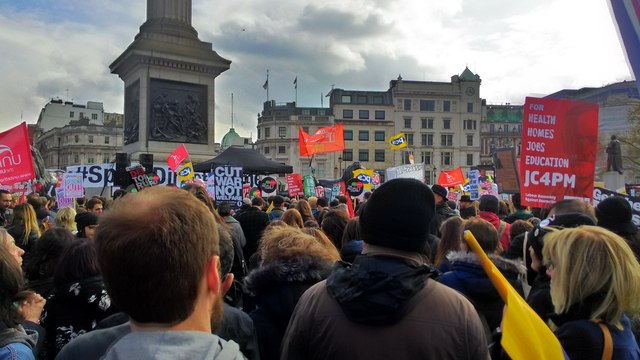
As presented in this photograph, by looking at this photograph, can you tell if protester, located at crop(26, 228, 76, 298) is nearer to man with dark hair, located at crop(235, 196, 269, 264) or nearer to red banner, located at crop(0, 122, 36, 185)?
man with dark hair, located at crop(235, 196, 269, 264)

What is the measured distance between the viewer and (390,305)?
6.64 ft

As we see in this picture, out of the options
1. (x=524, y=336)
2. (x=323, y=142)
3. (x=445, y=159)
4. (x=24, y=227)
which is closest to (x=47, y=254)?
(x=24, y=227)

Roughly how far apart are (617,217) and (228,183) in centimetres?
1068

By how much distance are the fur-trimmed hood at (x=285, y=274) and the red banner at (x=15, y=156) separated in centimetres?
855

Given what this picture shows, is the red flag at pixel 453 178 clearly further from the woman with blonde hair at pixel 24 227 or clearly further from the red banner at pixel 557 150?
the woman with blonde hair at pixel 24 227

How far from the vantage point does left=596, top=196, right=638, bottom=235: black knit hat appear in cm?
453

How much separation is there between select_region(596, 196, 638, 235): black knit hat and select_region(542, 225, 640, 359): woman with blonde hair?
203cm

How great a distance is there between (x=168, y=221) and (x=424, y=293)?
3.59ft

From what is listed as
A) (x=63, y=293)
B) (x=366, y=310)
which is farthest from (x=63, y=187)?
(x=366, y=310)

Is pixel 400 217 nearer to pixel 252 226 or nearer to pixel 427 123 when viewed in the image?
pixel 252 226

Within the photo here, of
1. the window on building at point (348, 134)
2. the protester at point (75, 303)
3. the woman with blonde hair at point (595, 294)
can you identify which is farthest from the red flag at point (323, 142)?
the window on building at point (348, 134)

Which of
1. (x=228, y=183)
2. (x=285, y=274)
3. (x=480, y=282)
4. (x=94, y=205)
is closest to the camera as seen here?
(x=285, y=274)

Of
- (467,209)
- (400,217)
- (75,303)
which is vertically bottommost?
(75,303)

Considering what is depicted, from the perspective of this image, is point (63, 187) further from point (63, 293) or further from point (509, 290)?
point (509, 290)
